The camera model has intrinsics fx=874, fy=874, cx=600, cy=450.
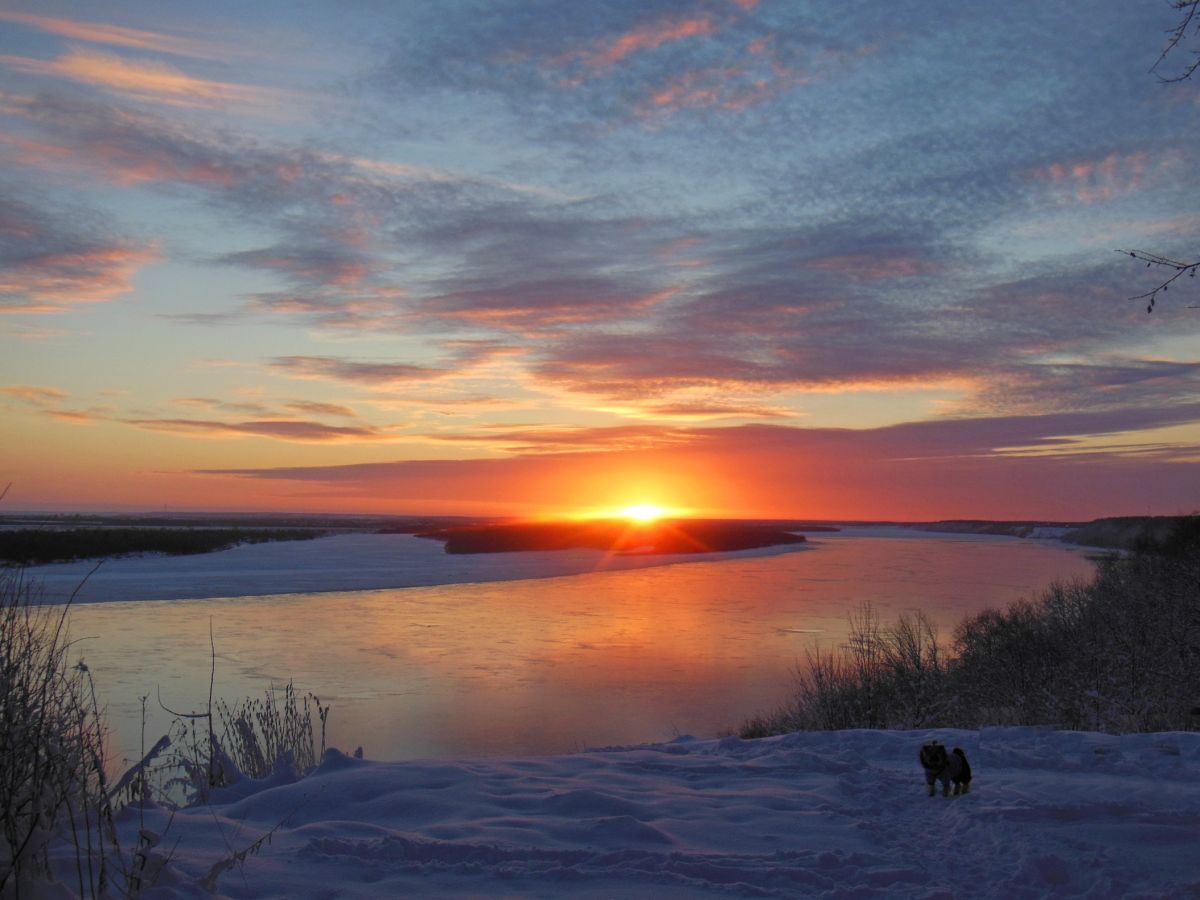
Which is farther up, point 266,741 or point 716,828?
point 716,828

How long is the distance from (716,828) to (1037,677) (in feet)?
44.4

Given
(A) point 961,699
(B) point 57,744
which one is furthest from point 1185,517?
(B) point 57,744

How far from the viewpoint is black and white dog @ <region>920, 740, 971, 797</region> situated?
6.93 metres

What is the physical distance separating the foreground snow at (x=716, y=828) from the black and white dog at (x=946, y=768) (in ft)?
0.42

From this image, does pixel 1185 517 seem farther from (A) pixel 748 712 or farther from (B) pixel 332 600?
(B) pixel 332 600

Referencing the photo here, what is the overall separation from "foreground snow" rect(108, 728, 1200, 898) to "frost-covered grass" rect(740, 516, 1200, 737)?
503 centimetres

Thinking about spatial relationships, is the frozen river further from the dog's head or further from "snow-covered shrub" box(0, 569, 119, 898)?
"snow-covered shrub" box(0, 569, 119, 898)

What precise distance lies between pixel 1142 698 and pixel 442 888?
13821 mm

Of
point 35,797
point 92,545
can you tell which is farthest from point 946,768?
point 92,545

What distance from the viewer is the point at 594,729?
15.7 m

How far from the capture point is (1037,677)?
17250 mm

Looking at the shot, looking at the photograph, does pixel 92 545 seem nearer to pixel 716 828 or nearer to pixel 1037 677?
pixel 1037 677

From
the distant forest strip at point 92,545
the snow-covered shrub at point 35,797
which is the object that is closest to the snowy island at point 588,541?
the distant forest strip at point 92,545

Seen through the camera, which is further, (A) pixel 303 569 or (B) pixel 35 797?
(A) pixel 303 569
